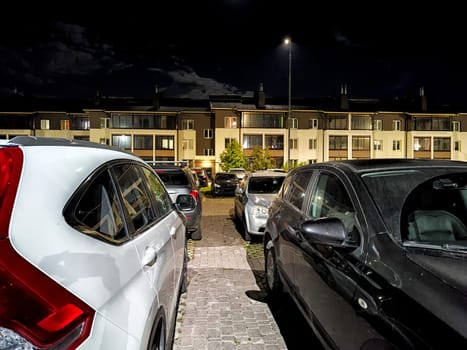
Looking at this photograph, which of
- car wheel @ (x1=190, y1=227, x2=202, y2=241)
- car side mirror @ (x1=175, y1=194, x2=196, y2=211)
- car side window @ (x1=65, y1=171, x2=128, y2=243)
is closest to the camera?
car side window @ (x1=65, y1=171, x2=128, y2=243)

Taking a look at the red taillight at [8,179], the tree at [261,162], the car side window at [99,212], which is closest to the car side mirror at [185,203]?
the car side window at [99,212]

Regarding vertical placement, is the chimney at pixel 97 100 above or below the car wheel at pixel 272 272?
above

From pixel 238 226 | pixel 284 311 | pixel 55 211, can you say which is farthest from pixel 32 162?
pixel 238 226

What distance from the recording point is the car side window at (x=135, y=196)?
207 centimetres

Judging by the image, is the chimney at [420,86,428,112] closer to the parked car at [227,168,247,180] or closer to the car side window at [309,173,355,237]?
the parked car at [227,168,247,180]

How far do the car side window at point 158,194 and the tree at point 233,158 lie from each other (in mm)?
35830

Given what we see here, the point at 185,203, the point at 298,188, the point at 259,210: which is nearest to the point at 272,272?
the point at 298,188

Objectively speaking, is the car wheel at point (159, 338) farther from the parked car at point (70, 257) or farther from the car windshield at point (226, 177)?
the car windshield at point (226, 177)

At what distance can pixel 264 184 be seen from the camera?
8.82m

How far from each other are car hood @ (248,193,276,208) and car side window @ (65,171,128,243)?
227 inches

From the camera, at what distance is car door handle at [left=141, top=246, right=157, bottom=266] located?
1.84m

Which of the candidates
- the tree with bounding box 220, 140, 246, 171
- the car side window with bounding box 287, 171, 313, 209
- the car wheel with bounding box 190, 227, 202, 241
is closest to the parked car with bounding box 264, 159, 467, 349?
the car side window with bounding box 287, 171, 313, 209

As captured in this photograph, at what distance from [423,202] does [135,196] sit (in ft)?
7.48

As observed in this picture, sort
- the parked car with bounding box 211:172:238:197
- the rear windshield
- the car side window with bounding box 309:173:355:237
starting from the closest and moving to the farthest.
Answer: the car side window with bounding box 309:173:355:237 < the rear windshield < the parked car with bounding box 211:172:238:197
